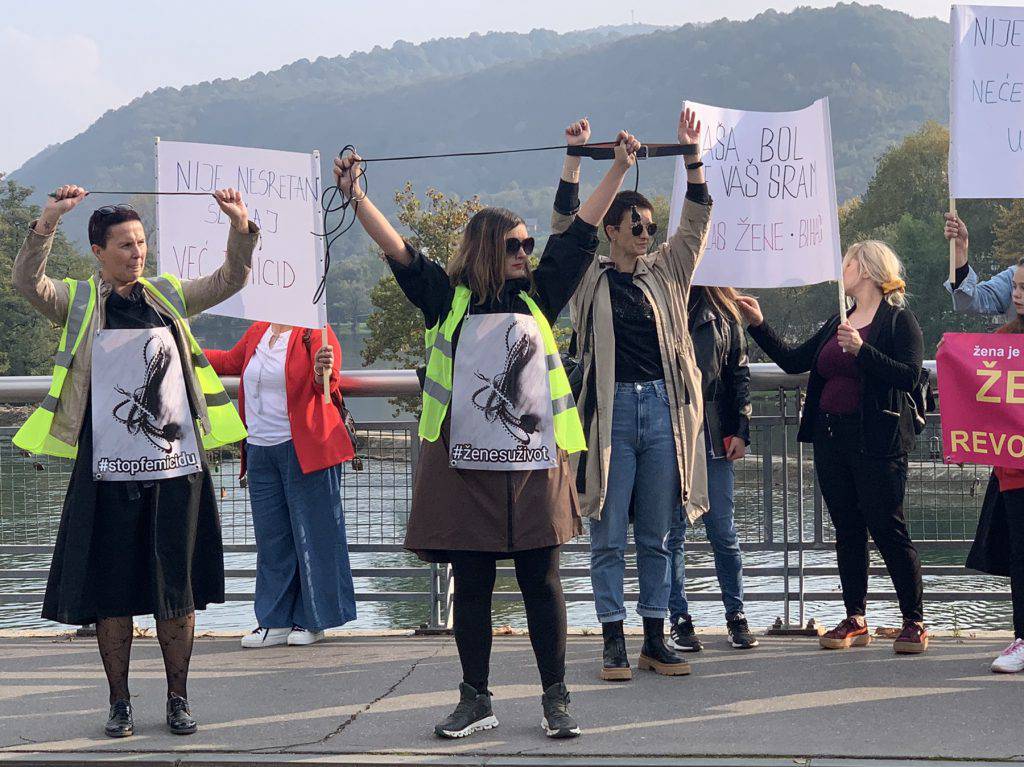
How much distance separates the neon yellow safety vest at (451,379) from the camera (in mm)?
→ 5035

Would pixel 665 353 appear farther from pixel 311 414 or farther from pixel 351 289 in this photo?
pixel 351 289

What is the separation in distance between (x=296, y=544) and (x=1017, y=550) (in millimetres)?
3516

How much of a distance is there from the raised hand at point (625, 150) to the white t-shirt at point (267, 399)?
2.50 metres

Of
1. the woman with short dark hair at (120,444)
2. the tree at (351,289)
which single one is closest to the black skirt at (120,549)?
the woman with short dark hair at (120,444)

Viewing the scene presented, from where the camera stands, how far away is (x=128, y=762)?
478 centimetres

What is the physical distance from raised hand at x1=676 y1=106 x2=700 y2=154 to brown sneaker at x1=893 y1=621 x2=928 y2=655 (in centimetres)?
250

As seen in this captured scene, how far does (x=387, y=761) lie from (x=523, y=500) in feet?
3.48

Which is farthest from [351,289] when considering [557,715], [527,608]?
[557,715]

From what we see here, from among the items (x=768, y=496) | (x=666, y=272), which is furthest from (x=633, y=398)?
(x=768, y=496)

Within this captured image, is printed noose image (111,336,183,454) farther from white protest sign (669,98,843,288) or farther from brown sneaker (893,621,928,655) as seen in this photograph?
brown sneaker (893,621,928,655)

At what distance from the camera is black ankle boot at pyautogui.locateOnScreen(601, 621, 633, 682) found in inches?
229

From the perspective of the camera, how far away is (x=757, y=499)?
7039 mm

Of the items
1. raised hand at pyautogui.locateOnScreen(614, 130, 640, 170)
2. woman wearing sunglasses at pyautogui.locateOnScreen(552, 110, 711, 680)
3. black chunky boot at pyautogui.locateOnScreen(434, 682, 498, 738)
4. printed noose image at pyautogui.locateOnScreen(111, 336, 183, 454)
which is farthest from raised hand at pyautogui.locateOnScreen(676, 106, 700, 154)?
black chunky boot at pyautogui.locateOnScreen(434, 682, 498, 738)

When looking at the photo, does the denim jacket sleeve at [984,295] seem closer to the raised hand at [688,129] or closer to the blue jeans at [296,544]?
the raised hand at [688,129]
